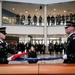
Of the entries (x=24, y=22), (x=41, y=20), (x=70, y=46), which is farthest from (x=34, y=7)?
(x=70, y=46)

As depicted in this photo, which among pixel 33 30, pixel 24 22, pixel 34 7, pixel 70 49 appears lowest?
pixel 70 49

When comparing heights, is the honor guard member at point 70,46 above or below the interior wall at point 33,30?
below

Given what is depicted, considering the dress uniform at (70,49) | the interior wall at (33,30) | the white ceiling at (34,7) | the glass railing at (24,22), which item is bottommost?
the dress uniform at (70,49)

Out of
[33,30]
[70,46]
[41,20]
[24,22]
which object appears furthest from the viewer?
[41,20]

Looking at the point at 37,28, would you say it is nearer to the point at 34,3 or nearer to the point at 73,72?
the point at 34,3

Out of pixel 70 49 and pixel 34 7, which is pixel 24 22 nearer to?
pixel 34 7

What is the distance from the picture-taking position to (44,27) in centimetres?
2456

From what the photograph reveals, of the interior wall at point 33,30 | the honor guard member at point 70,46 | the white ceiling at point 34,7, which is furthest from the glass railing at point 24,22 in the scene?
the honor guard member at point 70,46

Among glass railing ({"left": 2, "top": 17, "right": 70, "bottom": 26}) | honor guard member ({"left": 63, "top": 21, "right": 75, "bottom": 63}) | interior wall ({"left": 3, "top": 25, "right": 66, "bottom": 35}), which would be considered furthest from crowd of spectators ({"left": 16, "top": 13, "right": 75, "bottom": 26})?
honor guard member ({"left": 63, "top": 21, "right": 75, "bottom": 63})

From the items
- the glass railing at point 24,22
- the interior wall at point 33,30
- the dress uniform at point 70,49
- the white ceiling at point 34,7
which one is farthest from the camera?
the white ceiling at point 34,7

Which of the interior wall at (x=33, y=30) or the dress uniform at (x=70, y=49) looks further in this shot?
the interior wall at (x=33, y=30)

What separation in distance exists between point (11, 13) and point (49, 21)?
21.6 feet

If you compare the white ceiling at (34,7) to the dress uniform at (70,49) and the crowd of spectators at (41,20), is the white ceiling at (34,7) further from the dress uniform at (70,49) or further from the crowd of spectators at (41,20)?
the dress uniform at (70,49)

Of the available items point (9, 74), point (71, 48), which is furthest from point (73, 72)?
point (71, 48)
